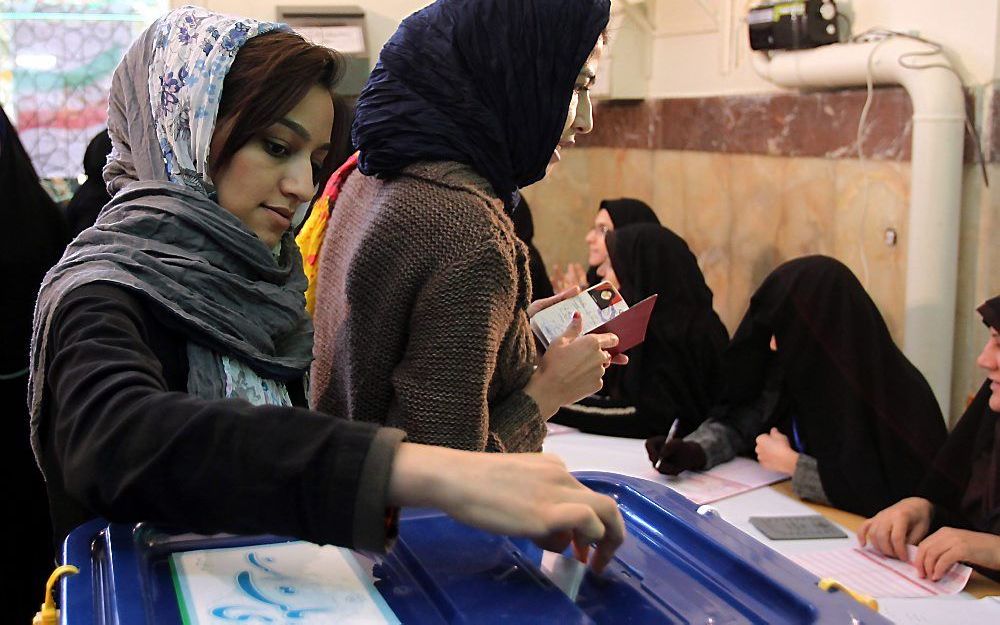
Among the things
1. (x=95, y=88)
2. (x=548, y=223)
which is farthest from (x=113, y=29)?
(x=548, y=223)

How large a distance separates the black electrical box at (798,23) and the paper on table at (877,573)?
178 cm

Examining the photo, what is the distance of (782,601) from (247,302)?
716mm

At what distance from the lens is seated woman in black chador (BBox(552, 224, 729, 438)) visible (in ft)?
9.47

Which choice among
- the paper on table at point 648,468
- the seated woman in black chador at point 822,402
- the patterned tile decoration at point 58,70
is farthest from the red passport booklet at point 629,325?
the patterned tile decoration at point 58,70

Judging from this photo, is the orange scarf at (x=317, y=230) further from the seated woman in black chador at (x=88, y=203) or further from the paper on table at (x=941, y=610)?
the seated woman in black chador at (x=88, y=203)

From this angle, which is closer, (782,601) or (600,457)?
(782,601)

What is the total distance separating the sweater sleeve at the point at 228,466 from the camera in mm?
678

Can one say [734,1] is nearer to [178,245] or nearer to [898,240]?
[898,240]

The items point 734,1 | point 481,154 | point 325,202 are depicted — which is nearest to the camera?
point 481,154

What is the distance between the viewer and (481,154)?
1.35m

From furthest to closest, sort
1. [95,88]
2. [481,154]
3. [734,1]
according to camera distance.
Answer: [95,88], [734,1], [481,154]

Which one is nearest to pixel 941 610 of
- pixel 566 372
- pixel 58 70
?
pixel 566 372

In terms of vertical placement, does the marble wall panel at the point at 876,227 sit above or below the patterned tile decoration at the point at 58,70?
below

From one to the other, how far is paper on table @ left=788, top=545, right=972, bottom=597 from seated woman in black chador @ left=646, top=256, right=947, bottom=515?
0.32m
